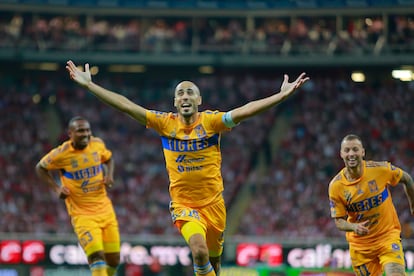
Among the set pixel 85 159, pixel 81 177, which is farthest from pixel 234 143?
pixel 81 177

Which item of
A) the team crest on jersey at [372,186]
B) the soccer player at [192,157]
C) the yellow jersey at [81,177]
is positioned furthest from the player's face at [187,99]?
the yellow jersey at [81,177]

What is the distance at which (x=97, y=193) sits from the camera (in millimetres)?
12977

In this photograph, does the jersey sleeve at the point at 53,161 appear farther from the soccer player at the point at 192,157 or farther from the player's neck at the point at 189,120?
the player's neck at the point at 189,120

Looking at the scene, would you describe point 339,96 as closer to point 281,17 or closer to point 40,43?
point 281,17

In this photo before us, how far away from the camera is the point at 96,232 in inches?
492

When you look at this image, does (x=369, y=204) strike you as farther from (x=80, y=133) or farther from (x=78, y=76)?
(x=80, y=133)

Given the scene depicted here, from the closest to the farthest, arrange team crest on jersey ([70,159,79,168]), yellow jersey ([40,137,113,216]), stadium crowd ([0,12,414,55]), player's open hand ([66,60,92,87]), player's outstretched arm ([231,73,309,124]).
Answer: player's outstretched arm ([231,73,309,124]) → player's open hand ([66,60,92,87]) → yellow jersey ([40,137,113,216]) → team crest on jersey ([70,159,79,168]) → stadium crowd ([0,12,414,55])

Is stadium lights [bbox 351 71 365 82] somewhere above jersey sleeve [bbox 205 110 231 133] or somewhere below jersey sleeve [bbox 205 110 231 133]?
above

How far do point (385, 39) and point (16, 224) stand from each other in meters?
14.1

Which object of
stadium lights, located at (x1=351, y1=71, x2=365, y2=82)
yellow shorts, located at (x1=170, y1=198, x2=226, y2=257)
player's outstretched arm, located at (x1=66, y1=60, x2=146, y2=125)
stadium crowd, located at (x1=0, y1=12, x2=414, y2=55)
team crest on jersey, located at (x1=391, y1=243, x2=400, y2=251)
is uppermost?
stadium crowd, located at (x1=0, y1=12, x2=414, y2=55)

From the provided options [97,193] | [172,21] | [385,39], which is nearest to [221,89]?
[172,21]

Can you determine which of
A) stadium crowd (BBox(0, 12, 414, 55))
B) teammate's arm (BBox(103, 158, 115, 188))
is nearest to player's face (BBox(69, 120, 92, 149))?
teammate's arm (BBox(103, 158, 115, 188))

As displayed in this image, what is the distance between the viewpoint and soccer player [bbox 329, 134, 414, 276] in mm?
10633

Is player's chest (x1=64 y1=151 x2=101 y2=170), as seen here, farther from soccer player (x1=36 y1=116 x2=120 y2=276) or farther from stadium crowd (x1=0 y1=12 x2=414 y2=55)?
stadium crowd (x1=0 y1=12 x2=414 y2=55)
